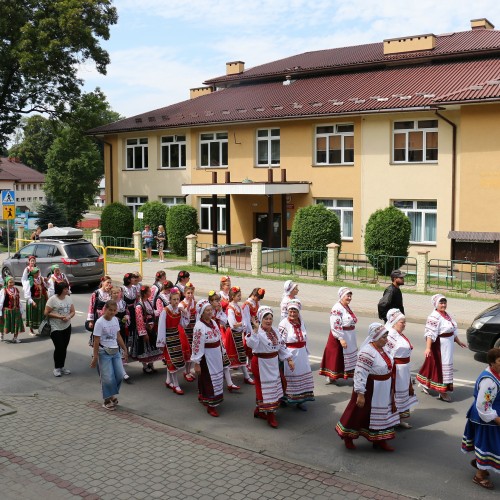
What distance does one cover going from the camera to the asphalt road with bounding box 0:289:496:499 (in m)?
7.39

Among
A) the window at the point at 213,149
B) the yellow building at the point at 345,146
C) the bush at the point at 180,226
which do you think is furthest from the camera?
the window at the point at 213,149

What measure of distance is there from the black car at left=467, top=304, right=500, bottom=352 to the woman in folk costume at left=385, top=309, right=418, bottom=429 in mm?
3733

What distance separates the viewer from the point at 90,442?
8.48m

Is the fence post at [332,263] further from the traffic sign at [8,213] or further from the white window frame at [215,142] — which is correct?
the white window frame at [215,142]

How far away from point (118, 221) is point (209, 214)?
4729 mm

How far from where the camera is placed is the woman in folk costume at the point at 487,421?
6.84 metres

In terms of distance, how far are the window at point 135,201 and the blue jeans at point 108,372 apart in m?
29.0

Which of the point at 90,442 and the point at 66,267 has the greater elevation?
the point at 66,267

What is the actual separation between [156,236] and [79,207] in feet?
143

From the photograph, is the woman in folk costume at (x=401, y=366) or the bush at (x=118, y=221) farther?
the bush at (x=118, y=221)

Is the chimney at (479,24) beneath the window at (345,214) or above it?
above

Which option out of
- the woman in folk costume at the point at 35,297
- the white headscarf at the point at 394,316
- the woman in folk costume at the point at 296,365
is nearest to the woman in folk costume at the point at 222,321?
the woman in folk costume at the point at 296,365

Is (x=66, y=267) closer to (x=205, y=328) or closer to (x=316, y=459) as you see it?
(x=205, y=328)

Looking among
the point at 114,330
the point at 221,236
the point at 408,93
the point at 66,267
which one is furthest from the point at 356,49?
the point at 114,330
